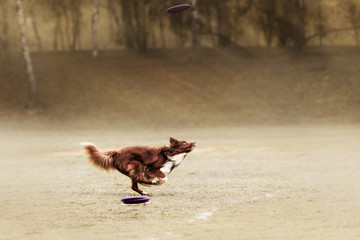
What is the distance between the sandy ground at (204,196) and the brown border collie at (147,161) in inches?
18.5

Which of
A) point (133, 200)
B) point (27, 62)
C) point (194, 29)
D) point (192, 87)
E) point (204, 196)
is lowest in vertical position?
point (192, 87)

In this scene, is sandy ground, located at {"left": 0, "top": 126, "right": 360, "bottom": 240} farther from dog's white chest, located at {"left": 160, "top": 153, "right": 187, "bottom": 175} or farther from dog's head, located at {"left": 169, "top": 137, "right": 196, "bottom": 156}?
Answer: dog's head, located at {"left": 169, "top": 137, "right": 196, "bottom": 156}

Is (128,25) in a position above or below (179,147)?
above

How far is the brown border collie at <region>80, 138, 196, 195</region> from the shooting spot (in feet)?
36.9

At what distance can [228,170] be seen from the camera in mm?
16391

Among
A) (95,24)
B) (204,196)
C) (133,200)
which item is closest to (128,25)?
(95,24)

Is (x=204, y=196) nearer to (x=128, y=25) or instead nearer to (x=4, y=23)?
(x=128, y=25)

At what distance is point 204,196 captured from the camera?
11.9 meters

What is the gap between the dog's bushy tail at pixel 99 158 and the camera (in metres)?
11.5

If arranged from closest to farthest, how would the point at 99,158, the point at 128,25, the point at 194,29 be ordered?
the point at 99,158 → the point at 194,29 → the point at 128,25

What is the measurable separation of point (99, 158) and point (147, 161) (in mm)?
868

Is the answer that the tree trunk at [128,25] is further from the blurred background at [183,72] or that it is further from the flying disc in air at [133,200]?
the flying disc in air at [133,200]

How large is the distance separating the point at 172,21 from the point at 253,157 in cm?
3356

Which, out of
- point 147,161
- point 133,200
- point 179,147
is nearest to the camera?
point 133,200
